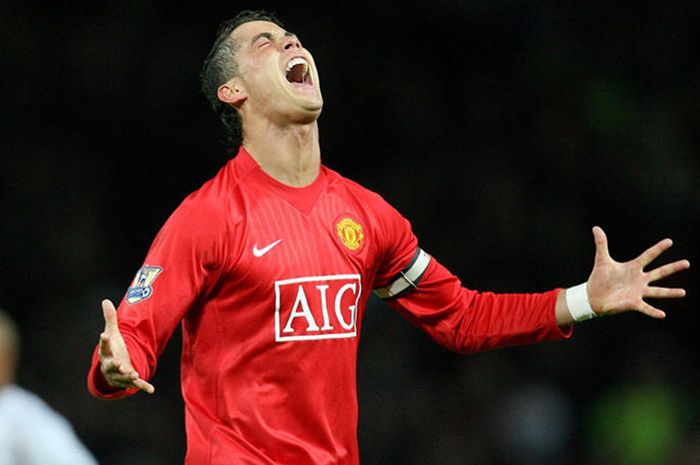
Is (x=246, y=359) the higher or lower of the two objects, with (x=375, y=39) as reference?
lower

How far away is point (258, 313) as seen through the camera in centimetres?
389

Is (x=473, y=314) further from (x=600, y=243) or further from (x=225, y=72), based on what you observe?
(x=225, y=72)

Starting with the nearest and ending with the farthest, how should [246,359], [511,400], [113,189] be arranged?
[246,359] → [511,400] → [113,189]

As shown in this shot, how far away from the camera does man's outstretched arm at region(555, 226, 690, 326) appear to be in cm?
412

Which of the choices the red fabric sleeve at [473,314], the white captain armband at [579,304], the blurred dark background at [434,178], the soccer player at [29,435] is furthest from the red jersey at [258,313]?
the blurred dark background at [434,178]

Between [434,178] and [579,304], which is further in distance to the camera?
[434,178]

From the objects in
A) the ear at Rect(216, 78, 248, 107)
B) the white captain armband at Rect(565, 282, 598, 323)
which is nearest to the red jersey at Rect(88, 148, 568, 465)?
the ear at Rect(216, 78, 248, 107)

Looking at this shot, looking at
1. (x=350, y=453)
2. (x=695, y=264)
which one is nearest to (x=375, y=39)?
(x=695, y=264)

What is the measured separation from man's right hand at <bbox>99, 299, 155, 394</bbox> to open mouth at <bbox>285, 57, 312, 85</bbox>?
124cm

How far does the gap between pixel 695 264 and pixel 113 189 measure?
348 cm

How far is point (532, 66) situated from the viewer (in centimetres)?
823

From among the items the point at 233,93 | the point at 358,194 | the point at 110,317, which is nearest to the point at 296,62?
the point at 233,93

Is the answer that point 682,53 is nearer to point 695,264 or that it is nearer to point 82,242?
point 695,264

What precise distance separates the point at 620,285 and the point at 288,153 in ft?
3.85
